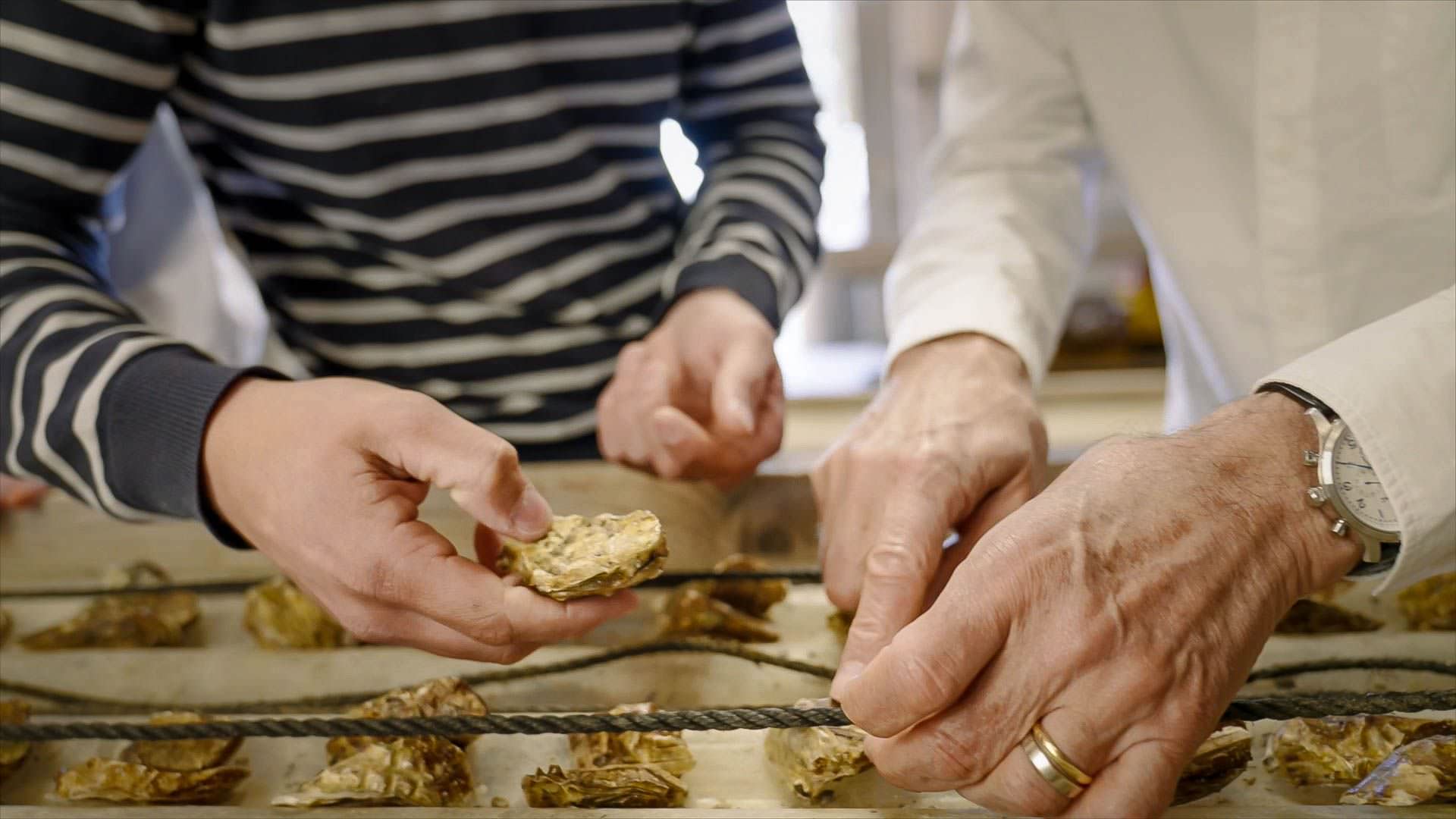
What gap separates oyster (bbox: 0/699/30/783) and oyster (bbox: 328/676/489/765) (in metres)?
0.18

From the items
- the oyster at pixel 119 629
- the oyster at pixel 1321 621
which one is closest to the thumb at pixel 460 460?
the oyster at pixel 119 629

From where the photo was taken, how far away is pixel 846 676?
0.51m

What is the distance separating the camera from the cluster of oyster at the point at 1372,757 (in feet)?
1.58

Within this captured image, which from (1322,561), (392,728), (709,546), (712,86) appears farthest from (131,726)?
(712,86)

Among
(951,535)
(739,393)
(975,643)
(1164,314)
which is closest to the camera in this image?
(975,643)

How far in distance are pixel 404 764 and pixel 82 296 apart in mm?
395

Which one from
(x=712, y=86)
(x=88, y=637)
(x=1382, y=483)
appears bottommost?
(x=88, y=637)

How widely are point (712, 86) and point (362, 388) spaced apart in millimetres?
587

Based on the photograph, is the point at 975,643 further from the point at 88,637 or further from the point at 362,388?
the point at 88,637

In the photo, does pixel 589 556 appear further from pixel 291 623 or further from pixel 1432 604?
pixel 1432 604

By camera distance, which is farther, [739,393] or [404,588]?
[739,393]

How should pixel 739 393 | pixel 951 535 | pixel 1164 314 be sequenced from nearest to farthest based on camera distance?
Result: pixel 951 535 → pixel 739 393 → pixel 1164 314

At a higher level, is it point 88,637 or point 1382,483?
point 1382,483

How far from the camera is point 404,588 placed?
521 mm
